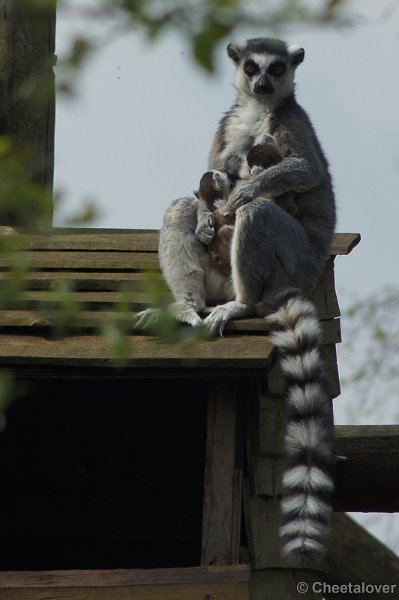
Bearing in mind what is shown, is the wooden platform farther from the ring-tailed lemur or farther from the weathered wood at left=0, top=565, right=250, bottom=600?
the ring-tailed lemur

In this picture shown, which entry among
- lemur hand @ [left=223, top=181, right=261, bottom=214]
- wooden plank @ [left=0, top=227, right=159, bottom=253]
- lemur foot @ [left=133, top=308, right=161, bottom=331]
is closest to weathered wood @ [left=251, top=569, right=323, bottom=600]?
lemur foot @ [left=133, top=308, right=161, bottom=331]

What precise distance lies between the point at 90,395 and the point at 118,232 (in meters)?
1.20

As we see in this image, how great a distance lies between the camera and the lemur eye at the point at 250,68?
25.1 feet

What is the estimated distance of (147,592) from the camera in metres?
5.10

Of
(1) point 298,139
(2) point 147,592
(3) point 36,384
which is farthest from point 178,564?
(1) point 298,139

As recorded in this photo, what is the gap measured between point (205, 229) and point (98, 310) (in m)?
0.91

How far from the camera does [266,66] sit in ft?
24.9

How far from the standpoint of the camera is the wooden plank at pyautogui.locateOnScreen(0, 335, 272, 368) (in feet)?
16.7

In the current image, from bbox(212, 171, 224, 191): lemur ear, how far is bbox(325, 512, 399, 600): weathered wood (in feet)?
7.10

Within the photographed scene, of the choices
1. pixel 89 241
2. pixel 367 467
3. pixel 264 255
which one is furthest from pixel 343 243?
pixel 89 241

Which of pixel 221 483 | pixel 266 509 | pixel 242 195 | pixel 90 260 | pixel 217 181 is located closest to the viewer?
pixel 221 483

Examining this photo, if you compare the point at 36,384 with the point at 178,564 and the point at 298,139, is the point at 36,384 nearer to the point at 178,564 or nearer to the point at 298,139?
the point at 178,564

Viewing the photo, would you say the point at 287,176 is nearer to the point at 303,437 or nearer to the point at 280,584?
the point at 303,437

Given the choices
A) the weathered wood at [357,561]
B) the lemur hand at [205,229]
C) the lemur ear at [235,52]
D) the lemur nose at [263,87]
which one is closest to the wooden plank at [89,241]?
the lemur hand at [205,229]
